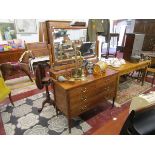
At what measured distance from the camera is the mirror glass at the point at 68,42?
2174 millimetres

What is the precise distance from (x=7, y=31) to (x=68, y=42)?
12.3ft

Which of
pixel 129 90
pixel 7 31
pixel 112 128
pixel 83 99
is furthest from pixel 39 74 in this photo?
pixel 7 31

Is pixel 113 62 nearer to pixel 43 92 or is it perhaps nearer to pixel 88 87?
pixel 88 87

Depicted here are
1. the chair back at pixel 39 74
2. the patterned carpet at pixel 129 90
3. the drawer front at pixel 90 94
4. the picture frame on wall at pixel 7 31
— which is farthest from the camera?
the picture frame on wall at pixel 7 31

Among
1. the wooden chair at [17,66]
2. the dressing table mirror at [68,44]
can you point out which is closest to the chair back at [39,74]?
the dressing table mirror at [68,44]

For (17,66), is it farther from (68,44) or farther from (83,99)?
(83,99)

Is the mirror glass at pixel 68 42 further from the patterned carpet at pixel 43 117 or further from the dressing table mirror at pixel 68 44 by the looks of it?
the patterned carpet at pixel 43 117

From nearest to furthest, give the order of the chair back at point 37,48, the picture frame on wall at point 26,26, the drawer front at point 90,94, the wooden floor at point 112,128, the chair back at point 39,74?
the wooden floor at point 112,128 → the drawer front at point 90,94 → the chair back at point 39,74 → the picture frame on wall at point 26,26 → the chair back at point 37,48

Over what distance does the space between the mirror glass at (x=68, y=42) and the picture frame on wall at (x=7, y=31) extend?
3.70m

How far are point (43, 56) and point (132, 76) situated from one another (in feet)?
11.5

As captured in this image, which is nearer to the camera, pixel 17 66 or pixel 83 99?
pixel 83 99

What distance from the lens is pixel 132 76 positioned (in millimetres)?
4570

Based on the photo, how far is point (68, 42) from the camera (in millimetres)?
2291

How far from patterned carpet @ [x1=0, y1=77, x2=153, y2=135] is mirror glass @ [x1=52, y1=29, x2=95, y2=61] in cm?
120
